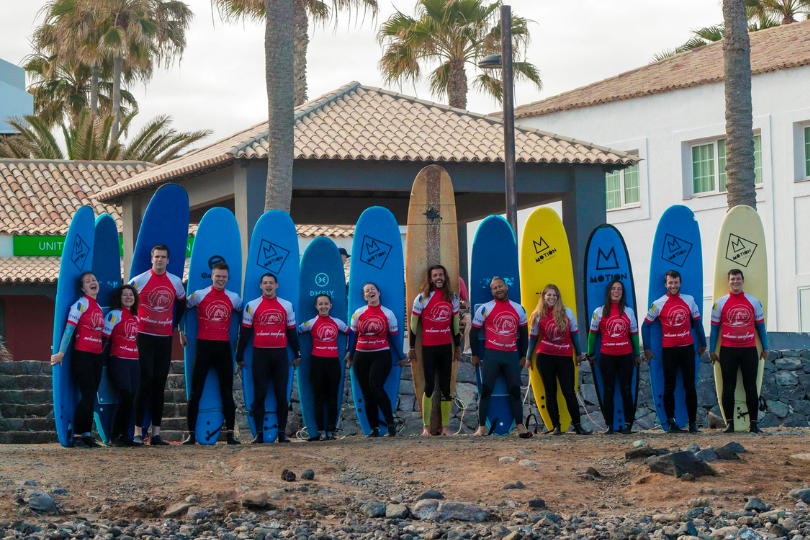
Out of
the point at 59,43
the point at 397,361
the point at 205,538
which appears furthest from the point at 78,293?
the point at 59,43

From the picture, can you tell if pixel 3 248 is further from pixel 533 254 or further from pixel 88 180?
pixel 533 254

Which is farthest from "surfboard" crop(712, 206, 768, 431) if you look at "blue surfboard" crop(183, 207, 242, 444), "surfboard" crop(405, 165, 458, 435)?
"blue surfboard" crop(183, 207, 242, 444)

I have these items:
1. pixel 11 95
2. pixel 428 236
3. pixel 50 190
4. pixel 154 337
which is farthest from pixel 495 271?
pixel 11 95

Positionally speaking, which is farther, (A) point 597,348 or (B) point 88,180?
(B) point 88,180

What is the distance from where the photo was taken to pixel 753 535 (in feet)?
17.9

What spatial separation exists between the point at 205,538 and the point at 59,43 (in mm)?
33034

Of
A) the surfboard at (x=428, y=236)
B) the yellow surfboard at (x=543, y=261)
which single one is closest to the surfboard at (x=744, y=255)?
the yellow surfboard at (x=543, y=261)

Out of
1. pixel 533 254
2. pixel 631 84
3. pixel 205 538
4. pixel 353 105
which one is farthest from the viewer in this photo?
pixel 631 84

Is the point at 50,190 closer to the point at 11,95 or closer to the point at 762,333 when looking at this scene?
the point at 11,95

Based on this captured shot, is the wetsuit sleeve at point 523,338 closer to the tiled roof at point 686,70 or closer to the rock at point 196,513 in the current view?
the rock at point 196,513

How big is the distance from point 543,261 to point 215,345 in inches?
136

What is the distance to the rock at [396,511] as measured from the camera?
5.91m

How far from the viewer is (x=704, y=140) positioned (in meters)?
21.6

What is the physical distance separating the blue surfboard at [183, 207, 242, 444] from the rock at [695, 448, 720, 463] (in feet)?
13.1
